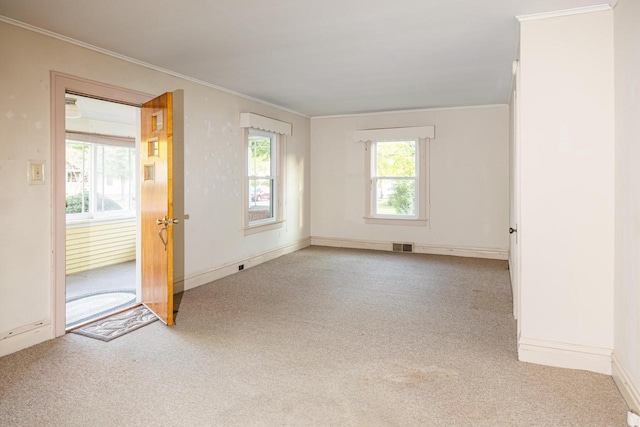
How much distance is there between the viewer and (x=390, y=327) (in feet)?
11.2

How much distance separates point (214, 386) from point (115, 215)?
4.82m

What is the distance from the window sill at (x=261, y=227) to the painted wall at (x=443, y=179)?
130 cm

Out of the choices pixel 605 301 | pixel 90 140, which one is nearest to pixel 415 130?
pixel 605 301

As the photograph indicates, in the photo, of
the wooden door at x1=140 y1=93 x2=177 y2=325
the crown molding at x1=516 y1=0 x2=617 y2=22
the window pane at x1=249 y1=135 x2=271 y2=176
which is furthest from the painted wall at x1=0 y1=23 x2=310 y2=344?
the crown molding at x1=516 y1=0 x2=617 y2=22

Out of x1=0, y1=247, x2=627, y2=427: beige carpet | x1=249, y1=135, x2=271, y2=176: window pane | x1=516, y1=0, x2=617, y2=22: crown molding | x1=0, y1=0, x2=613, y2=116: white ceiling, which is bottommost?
x1=0, y1=247, x2=627, y2=427: beige carpet

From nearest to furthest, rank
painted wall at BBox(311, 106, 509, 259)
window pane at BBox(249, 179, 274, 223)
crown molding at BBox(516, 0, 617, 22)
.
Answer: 1. crown molding at BBox(516, 0, 617, 22)
2. window pane at BBox(249, 179, 274, 223)
3. painted wall at BBox(311, 106, 509, 259)

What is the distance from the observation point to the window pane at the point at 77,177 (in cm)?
583

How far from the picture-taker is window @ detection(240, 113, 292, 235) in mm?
5613

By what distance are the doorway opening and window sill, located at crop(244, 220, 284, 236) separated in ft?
5.07

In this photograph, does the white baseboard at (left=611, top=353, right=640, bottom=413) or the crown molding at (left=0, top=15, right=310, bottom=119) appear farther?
the crown molding at (left=0, top=15, right=310, bottom=119)

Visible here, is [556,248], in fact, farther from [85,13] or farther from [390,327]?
[85,13]

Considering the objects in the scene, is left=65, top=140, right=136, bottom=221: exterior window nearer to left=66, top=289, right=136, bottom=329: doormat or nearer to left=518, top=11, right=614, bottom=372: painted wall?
left=66, top=289, right=136, bottom=329: doormat

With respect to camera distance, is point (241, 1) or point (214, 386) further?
point (241, 1)

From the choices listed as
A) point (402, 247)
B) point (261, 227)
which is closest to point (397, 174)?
point (402, 247)
